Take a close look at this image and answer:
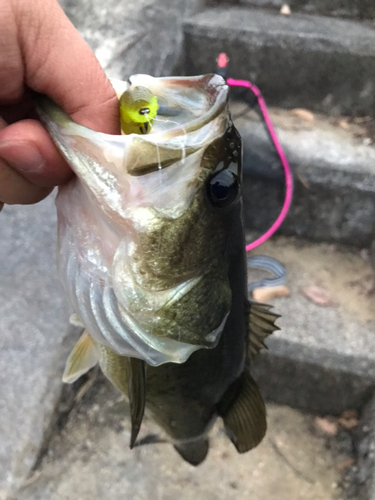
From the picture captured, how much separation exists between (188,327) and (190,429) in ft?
1.43

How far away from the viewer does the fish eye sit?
0.60 metres

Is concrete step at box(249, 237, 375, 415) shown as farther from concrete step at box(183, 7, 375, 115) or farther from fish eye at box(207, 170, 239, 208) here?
fish eye at box(207, 170, 239, 208)

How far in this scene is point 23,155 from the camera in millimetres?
625

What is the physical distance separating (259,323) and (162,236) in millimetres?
402

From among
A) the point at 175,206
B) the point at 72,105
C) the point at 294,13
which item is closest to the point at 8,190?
the point at 72,105

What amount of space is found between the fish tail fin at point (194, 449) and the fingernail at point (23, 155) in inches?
31.2

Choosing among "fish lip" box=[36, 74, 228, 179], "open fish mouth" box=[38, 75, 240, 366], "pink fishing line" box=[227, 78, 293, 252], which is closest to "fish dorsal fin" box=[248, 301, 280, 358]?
"open fish mouth" box=[38, 75, 240, 366]

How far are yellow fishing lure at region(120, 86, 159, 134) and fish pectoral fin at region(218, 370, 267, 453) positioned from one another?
0.60 metres

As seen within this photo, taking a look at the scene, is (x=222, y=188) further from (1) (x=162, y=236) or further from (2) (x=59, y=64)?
(2) (x=59, y=64)

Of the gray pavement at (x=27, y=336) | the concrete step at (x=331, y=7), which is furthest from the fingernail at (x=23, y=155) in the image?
the concrete step at (x=331, y=7)

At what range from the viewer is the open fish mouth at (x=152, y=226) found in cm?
56

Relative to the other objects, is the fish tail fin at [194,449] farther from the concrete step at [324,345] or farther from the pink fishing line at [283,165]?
the pink fishing line at [283,165]

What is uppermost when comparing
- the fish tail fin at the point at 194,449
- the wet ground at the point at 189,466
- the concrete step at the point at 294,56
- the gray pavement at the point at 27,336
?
the concrete step at the point at 294,56

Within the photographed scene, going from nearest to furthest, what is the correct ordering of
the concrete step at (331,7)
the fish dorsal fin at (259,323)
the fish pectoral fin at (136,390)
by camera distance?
the fish pectoral fin at (136,390), the fish dorsal fin at (259,323), the concrete step at (331,7)
